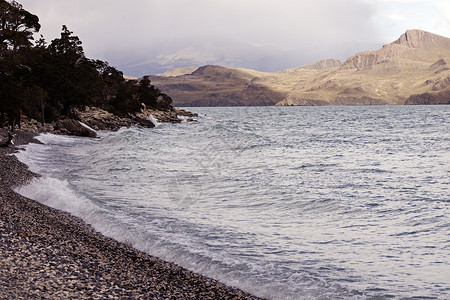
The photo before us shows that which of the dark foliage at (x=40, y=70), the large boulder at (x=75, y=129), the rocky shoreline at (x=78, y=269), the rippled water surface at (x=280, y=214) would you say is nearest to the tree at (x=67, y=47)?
the dark foliage at (x=40, y=70)

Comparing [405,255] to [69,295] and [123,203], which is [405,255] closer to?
[69,295]

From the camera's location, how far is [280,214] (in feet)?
53.3

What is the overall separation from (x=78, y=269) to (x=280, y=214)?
362 inches

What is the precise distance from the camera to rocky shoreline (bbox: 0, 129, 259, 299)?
7.62 metres

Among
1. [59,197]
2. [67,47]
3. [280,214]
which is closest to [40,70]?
[67,47]

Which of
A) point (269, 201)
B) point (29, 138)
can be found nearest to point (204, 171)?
point (269, 201)

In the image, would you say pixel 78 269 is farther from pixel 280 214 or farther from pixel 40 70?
pixel 40 70

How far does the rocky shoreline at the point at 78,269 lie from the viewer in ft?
25.0

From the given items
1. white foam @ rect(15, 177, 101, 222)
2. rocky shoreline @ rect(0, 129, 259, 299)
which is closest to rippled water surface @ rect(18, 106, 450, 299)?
white foam @ rect(15, 177, 101, 222)

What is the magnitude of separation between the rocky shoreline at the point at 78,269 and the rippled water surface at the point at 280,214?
0.85 meters

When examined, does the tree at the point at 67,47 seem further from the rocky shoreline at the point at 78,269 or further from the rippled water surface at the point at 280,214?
the rocky shoreline at the point at 78,269

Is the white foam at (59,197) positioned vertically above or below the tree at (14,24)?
below

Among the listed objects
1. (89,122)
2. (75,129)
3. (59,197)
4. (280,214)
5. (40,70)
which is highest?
(40,70)

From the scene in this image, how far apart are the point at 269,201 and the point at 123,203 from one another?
6517 mm
